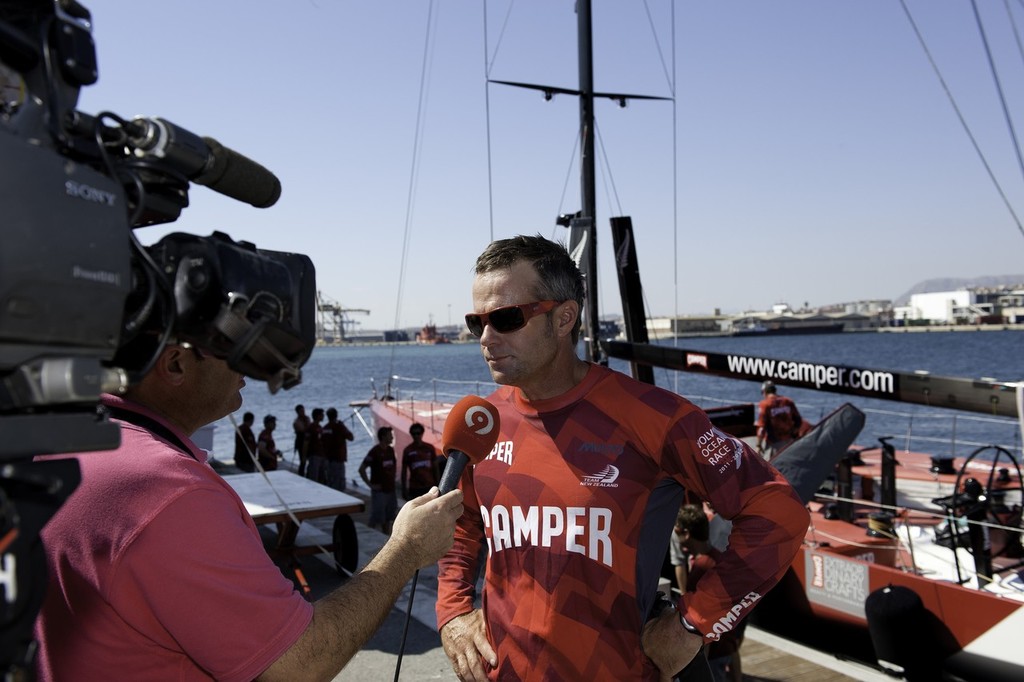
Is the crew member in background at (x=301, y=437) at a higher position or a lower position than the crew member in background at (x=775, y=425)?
lower

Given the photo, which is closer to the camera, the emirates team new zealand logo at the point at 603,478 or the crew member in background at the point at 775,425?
the emirates team new zealand logo at the point at 603,478

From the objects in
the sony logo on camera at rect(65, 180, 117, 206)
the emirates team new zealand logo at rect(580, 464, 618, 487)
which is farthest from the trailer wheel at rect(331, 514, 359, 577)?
the sony logo on camera at rect(65, 180, 117, 206)

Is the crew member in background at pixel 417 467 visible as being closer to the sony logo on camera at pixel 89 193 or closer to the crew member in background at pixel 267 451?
the crew member in background at pixel 267 451

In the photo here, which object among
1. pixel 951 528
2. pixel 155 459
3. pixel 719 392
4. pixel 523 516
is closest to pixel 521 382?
pixel 523 516

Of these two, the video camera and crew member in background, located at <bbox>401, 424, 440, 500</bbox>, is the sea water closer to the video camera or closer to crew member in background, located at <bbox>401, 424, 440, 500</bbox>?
the video camera

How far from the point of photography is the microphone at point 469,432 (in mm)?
2467

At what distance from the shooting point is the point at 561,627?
2.49 meters

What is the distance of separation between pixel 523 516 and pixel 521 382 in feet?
1.52

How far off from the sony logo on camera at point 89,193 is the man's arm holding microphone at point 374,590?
907 millimetres

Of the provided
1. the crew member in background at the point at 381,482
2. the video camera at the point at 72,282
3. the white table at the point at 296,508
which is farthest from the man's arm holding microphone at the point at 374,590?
the crew member in background at the point at 381,482

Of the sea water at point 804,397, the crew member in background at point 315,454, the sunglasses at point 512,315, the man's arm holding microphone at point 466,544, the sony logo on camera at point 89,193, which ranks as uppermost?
the sony logo on camera at point 89,193

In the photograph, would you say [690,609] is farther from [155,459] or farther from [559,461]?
[155,459]

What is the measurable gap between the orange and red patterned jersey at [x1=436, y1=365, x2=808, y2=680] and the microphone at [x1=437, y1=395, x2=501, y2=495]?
8.1 inches

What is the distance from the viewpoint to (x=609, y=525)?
2527 millimetres
